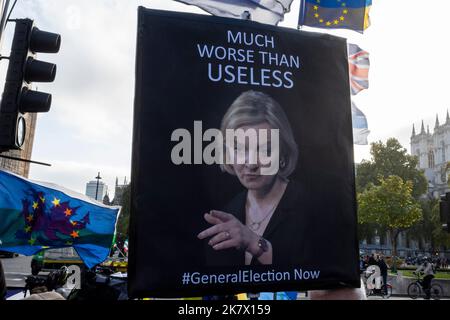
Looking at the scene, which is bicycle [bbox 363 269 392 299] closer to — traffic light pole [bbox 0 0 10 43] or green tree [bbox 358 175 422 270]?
traffic light pole [bbox 0 0 10 43]

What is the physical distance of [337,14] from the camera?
412 centimetres

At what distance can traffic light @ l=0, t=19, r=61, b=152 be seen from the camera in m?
3.73

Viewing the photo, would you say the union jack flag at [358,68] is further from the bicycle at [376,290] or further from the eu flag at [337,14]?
the bicycle at [376,290]

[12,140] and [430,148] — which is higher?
[430,148]

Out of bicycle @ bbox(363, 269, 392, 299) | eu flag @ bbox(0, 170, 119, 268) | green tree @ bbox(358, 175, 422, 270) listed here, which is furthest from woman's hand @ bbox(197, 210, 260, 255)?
green tree @ bbox(358, 175, 422, 270)

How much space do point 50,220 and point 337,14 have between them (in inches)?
215

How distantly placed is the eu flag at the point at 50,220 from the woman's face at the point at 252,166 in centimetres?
442

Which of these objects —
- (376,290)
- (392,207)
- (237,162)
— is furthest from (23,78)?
(392,207)

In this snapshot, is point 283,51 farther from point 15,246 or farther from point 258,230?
point 15,246

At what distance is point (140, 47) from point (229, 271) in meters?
1.53

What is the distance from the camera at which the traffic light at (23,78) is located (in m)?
3.73

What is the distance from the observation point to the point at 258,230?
2691 mm

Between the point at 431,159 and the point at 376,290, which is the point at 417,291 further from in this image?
the point at 431,159
